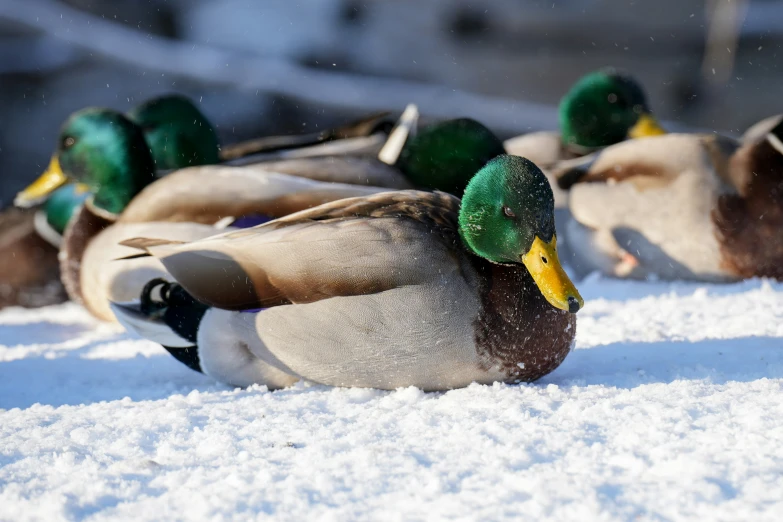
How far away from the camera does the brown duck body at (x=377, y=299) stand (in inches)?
124

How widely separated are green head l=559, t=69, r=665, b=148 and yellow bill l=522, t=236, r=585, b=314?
4055 millimetres

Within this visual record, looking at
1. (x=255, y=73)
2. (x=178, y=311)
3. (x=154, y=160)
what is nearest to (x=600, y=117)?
(x=154, y=160)

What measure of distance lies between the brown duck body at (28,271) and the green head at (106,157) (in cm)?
60

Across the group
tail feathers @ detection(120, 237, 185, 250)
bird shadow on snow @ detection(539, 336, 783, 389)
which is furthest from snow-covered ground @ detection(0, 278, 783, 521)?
tail feathers @ detection(120, 237, 185, 250)

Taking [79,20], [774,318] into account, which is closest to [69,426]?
[774,318]

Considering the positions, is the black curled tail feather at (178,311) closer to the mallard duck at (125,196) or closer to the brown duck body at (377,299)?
the brown duck body at (377,299)

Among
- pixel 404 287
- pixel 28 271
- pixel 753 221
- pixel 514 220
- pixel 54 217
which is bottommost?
pixel 28 271

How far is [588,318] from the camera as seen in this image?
4.51 m

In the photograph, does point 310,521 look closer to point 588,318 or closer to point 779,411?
point 779,411

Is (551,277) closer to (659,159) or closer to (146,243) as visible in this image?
(146,243)

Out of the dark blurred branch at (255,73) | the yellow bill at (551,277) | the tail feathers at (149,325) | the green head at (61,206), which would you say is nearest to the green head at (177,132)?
the green head at (61,206)

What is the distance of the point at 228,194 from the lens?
472 cm

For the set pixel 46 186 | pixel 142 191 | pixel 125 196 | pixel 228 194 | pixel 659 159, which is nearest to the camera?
pixel 228 194

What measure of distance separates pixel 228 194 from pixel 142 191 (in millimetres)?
823
